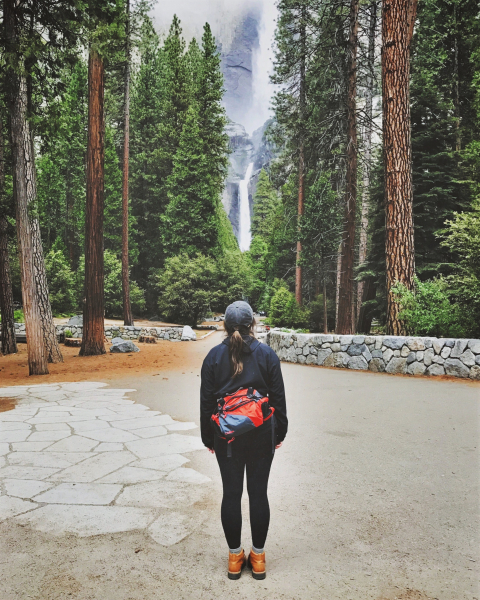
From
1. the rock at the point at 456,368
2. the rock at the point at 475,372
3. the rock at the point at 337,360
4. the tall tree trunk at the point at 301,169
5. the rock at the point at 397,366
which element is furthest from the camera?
the tall tree trunk at the point at 301,169

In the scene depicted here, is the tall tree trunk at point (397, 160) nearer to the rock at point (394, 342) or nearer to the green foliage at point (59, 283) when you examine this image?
the rock at point (394, 342)

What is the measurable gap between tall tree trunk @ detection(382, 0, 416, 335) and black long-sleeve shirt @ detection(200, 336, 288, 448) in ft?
25.8

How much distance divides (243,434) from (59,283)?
87.9 feet

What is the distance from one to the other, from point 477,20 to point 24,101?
15.5 metres

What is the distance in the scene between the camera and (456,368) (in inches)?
320

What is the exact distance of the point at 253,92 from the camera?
14338cm

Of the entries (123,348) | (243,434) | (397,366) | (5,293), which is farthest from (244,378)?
(5,293)

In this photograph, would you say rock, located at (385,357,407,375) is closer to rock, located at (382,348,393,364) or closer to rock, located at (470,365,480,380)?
rock, located at (382,348,393,364)

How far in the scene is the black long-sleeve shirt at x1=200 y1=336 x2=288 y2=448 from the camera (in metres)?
2.36

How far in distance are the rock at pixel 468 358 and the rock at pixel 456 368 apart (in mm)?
67

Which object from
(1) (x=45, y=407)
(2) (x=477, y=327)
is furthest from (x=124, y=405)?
(2) (x=477, y=327)

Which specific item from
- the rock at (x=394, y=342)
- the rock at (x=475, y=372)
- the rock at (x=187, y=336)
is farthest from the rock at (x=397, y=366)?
the rock at (x=187, y=336)

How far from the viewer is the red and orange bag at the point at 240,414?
222 centimetres

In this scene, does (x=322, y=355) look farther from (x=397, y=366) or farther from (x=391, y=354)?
(x=397, y=366)
